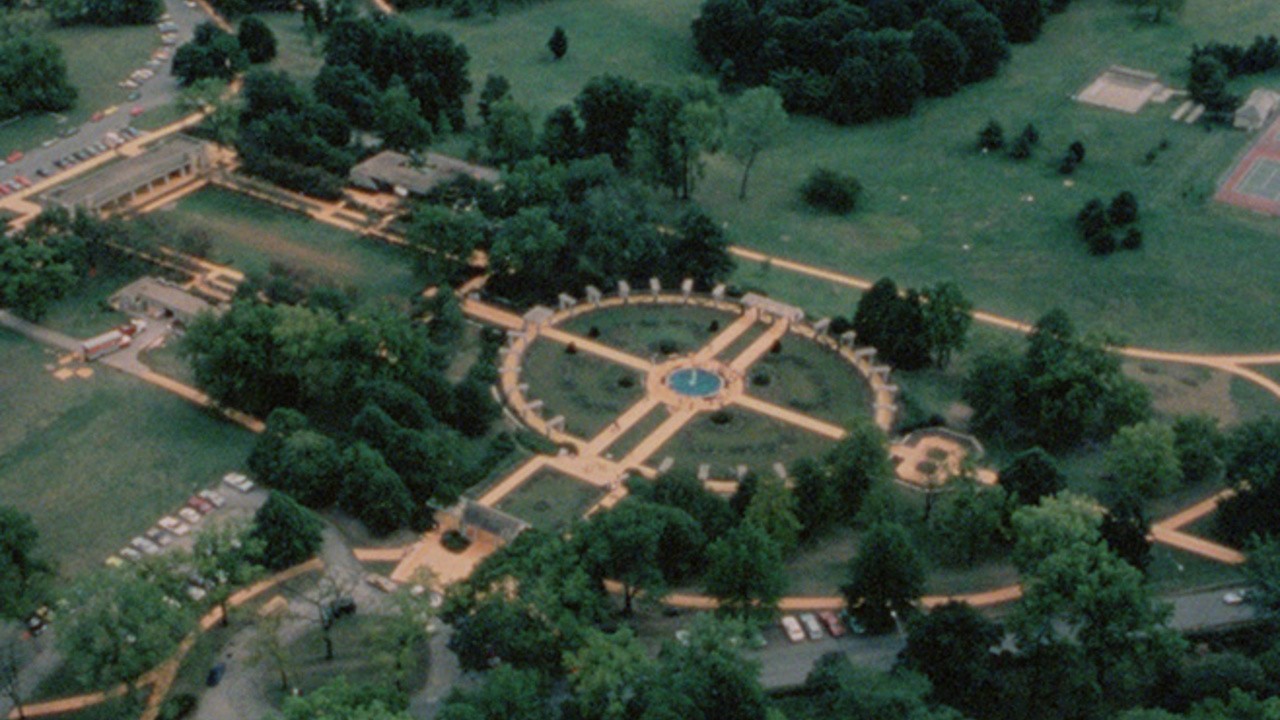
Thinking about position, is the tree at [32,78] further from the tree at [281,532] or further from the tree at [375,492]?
the tree at [281,532]

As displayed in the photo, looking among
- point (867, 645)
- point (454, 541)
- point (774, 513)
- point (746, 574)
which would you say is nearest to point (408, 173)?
point (454, 541)

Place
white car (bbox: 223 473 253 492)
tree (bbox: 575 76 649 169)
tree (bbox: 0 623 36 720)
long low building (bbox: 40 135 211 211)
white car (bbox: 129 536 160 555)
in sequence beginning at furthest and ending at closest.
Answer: tree (bbox: 575 76 649 169), long low building (bbox: 40 135 211 211), white car (bbox: 223 473 253 492), white car (bbox: 129 536 160 555), tree (bbox: 0 623 36 720)

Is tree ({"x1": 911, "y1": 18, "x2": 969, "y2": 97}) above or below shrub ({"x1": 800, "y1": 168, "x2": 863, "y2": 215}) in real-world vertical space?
above

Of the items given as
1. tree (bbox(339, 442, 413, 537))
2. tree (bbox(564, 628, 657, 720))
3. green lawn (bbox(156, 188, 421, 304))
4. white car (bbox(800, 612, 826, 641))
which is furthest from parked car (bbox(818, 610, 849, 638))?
green lawn (bbox(156, 188, 421, 304))

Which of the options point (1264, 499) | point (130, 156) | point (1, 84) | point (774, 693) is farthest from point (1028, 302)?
point (1, 84)

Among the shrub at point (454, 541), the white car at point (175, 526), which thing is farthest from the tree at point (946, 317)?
the white car at point (175, 526)

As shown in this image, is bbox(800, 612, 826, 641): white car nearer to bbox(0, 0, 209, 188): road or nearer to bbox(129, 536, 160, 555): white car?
bbox(129, 536, 160, 555): white car
